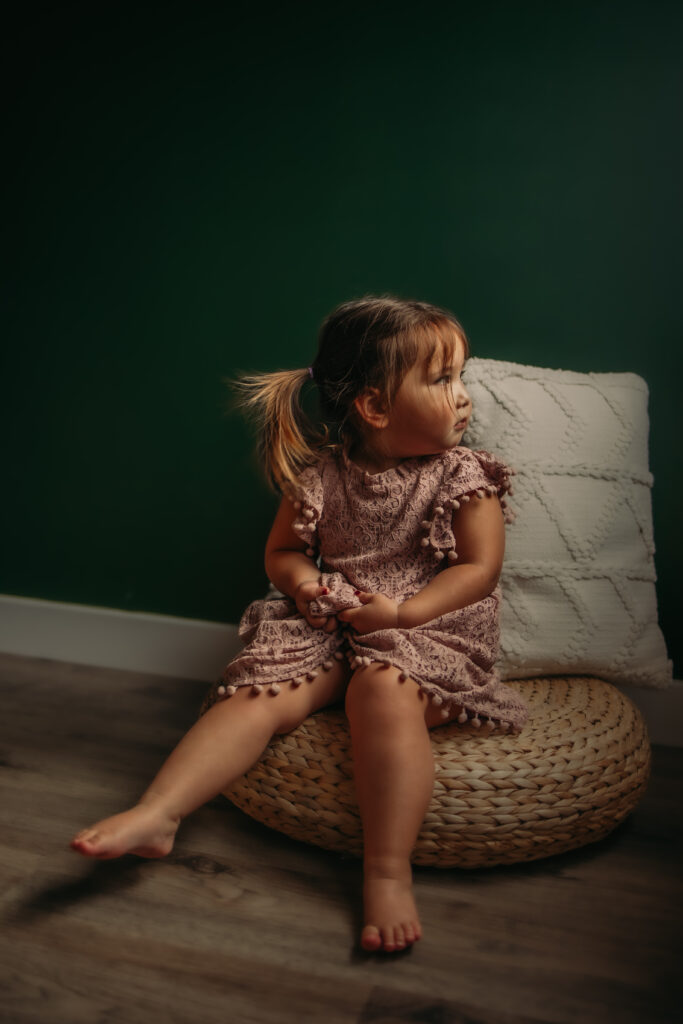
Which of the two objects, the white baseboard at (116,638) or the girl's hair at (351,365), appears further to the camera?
the white baseboard at (116,638)

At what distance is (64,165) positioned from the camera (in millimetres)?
1659

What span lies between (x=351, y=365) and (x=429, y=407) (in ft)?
0.46

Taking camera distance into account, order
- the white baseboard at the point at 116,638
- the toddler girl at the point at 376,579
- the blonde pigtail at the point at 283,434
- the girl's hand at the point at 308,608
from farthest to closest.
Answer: the white baseboard at the point at 116,638, the blonde pigtail at the point at 283,434, the girl's hand at the point at 308,608, the toddler girl at the point at 376,579

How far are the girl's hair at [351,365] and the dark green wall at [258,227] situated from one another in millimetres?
343

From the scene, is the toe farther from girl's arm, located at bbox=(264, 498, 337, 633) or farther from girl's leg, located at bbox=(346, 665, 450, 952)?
girl's arm, located at bbox=(264, 498, 337, 633)

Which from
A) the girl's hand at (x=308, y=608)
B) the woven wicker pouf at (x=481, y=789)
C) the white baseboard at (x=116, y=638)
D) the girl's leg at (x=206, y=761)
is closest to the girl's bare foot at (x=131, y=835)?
the girl's leg at (x=206, y=761)

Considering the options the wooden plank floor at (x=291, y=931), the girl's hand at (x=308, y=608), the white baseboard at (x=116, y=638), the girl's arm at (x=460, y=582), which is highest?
the girl's arm at (x=460, y=582)

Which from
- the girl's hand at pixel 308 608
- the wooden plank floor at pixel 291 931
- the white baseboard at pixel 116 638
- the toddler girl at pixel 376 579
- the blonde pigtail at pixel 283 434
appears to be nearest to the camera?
the wooden plank floor at pixel 291 931

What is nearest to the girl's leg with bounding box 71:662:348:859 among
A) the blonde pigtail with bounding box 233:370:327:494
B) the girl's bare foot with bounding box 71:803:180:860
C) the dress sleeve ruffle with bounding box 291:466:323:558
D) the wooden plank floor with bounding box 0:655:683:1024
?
the girl's bare foot with bounding box 71:803:180:860

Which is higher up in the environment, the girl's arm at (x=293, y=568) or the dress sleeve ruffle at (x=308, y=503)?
the dress sleeve ruffle at (x=308, y=503)

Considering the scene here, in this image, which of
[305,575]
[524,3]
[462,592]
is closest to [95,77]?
[524,3]

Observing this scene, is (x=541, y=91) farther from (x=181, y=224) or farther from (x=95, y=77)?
(x=95, y=77)

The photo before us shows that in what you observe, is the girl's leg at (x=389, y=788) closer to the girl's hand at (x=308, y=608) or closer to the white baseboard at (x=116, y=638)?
the girl's hand at (x=308, y=608)

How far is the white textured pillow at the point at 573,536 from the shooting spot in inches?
52.8
